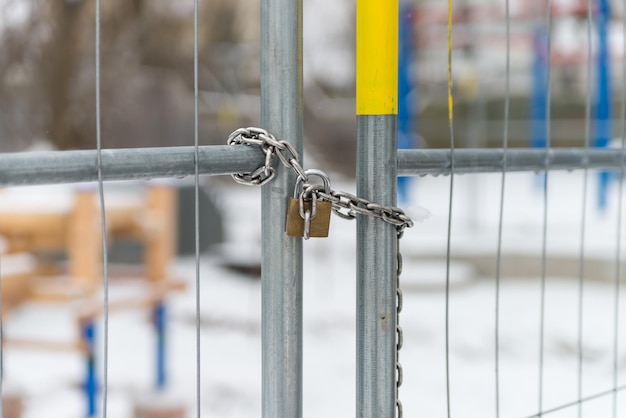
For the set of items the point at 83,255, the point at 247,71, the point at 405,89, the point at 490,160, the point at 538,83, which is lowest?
the point at 83,255

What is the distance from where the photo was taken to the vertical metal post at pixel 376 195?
0.71 m

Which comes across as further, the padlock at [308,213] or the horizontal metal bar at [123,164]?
the padlock at [308,213]

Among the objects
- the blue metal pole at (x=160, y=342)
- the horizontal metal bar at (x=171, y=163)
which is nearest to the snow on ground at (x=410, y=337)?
the blue metal pole at (x=160, y=342)

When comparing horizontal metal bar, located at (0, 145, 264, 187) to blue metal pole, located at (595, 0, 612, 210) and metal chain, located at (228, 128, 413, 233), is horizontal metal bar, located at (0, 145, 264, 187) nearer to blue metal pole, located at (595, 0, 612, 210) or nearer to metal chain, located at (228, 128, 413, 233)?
metal chain, located at (228, 128, 413, 233)

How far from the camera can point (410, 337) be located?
13.4ft

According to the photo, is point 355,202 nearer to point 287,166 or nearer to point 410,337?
point 287,166

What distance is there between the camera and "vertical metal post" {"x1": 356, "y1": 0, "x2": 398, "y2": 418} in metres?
0.71

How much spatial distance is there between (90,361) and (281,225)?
242 centimetres

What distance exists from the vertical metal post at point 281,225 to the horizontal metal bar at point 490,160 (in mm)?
121

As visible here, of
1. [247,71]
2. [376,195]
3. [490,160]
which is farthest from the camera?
[247,71]

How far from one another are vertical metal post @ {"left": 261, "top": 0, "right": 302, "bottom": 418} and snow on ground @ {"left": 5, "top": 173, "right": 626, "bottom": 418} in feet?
2.96

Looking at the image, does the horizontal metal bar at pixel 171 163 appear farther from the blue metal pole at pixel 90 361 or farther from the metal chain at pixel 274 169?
the blue metal pole at pixel 90 361

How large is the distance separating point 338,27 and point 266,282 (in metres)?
9.72

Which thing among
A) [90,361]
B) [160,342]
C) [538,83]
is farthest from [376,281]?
[538,83]
